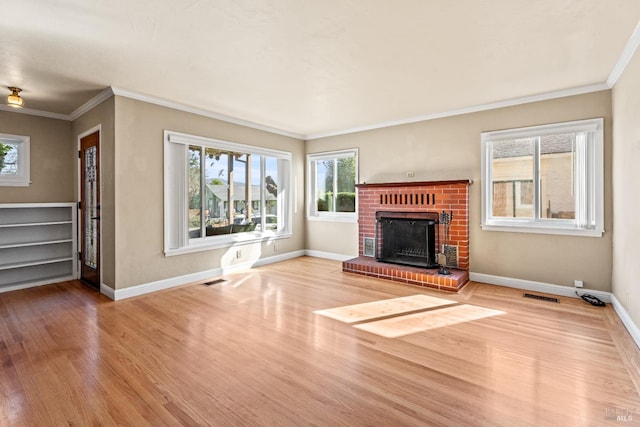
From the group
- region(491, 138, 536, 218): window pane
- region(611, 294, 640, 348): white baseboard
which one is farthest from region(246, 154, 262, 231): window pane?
region(611, 294, 640, 348): white baseboard

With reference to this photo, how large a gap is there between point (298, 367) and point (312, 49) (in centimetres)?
269

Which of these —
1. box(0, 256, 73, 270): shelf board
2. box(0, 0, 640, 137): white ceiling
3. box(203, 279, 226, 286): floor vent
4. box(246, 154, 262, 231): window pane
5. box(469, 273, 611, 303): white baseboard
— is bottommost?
box(203, 279, 226, 286): floor vent

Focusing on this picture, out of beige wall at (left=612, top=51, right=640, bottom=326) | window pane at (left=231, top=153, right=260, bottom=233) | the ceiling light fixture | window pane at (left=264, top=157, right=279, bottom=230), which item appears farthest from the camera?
window pane at (left=264, top=157, right=279, bottom=230)

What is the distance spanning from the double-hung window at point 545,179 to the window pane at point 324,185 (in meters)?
2.85

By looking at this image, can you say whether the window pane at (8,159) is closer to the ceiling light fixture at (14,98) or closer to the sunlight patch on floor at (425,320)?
the ceiling light fixture at (14,98)

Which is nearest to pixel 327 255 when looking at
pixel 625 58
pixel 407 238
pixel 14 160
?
pixel 407 238

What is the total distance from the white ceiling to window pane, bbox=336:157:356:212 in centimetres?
178

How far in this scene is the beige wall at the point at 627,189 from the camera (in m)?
2.69

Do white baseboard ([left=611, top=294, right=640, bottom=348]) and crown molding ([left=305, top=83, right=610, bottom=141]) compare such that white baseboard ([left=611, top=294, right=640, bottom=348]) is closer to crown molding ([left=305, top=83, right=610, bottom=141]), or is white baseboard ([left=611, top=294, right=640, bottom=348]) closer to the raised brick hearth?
the raised brick hearth

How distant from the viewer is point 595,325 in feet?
9.70

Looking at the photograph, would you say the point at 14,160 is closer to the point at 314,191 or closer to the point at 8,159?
the point at 8,159

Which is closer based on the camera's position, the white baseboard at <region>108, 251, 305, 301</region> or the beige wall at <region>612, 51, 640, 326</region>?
the beige wall at <region>612, 51, 640, 326</region>

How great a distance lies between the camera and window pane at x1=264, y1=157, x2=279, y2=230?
586 cm

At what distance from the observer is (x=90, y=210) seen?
452 cm
